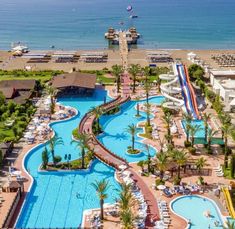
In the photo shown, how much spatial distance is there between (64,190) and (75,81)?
3175cm

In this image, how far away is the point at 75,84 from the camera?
6912 centimetres

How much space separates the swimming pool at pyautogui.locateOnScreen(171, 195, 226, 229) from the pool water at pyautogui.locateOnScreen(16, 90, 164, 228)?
5.73 meters

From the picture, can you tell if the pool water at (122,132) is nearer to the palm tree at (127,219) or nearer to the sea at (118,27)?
the palm tree at (127,219)

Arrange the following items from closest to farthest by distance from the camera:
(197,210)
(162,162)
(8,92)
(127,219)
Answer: (127,219) → (197,210) → (162,162) → (8,92)

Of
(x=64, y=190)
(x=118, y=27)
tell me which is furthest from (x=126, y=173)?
(x=118, y=27)

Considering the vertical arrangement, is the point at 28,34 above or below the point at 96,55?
above

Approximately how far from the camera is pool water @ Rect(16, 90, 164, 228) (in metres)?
36.8

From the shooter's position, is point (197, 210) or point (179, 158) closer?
point (197, 210)

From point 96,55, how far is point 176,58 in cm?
1703

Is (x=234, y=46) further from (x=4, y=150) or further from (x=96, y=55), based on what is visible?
(x=4, y=150)

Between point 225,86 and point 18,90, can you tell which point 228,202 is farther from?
point 18,90

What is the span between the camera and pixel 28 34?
156m

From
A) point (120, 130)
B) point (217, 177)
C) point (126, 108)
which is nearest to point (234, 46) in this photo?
point (126, 108)

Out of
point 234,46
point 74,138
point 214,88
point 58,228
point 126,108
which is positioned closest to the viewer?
point 58,228
